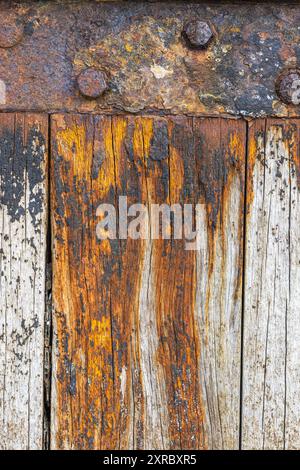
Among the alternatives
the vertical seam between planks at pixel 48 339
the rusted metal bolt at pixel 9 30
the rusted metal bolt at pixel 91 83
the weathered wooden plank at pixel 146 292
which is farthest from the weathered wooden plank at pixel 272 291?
the rusted metal bolt at pixel 9 30

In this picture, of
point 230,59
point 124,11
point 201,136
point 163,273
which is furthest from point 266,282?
point 124,11

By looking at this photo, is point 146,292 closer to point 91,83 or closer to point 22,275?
point 22,275

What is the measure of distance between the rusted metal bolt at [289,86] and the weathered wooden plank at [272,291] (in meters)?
0.05

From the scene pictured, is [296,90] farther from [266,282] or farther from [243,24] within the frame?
[266,282]

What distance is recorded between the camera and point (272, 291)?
1204 millimetres

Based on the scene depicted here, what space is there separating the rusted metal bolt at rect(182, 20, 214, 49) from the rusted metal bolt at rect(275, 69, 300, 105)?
0.18 m

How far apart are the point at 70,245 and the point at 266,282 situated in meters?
0.46

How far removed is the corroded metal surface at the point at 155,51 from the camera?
1.13 m

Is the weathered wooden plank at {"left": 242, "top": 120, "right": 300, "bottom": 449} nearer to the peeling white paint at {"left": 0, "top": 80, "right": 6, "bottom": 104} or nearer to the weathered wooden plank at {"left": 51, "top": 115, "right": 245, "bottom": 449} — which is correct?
the weathered wooden plank at {"left": 51, "top": 115, "right": 245, "bottom": 449}

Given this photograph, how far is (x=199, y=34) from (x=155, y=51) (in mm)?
101

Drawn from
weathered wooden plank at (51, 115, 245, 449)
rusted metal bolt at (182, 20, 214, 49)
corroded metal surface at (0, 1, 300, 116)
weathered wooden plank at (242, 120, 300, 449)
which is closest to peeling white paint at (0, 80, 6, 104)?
corroded metal surface at (0, 1, 300, 116)

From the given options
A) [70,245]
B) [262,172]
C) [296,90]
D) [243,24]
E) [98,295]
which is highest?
[243,24]

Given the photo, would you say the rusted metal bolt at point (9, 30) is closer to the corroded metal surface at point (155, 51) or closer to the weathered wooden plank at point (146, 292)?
the corroded metal surface at point (155, 51)

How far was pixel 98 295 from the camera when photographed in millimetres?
1184
